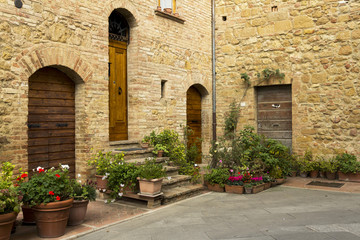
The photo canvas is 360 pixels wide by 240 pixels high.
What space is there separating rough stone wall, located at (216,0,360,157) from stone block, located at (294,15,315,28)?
25mm

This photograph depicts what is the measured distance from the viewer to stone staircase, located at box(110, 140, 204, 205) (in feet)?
19.4

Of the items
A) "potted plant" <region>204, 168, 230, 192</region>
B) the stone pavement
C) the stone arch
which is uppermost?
the stone arch

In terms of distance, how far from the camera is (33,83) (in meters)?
5.66

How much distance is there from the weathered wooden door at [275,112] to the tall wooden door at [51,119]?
5.32 metres

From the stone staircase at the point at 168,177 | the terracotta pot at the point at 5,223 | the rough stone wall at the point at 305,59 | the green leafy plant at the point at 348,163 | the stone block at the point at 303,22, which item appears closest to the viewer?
the terracotta pot at the point at 5,223

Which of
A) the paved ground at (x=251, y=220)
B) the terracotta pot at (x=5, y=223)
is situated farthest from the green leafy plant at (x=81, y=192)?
the terracotta pot at (x=5, y=223)

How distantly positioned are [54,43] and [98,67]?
1016 mm

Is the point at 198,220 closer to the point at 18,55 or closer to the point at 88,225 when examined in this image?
the point at 88,225

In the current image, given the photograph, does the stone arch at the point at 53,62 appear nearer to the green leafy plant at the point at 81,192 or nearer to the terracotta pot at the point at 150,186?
the green leafy plant at the point at 81,192

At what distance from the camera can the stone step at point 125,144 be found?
268 inches

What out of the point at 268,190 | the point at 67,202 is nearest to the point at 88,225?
the point at 67,202

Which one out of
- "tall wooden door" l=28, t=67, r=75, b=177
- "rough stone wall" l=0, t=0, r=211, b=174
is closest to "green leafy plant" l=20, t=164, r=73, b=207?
"rough stone wall" l=0, t=0, r=211, b=174

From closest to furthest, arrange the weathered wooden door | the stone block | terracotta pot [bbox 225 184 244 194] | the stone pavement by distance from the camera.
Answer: the stone pavement < terracotta pot [bbox 225 184 244 194] < the stone block < the weathered wooden door

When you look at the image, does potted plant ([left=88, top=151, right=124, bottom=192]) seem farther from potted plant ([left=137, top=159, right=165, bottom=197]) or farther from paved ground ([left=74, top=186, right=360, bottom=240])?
paved ground ([left=74, top=186, right=360, bottom=240])
